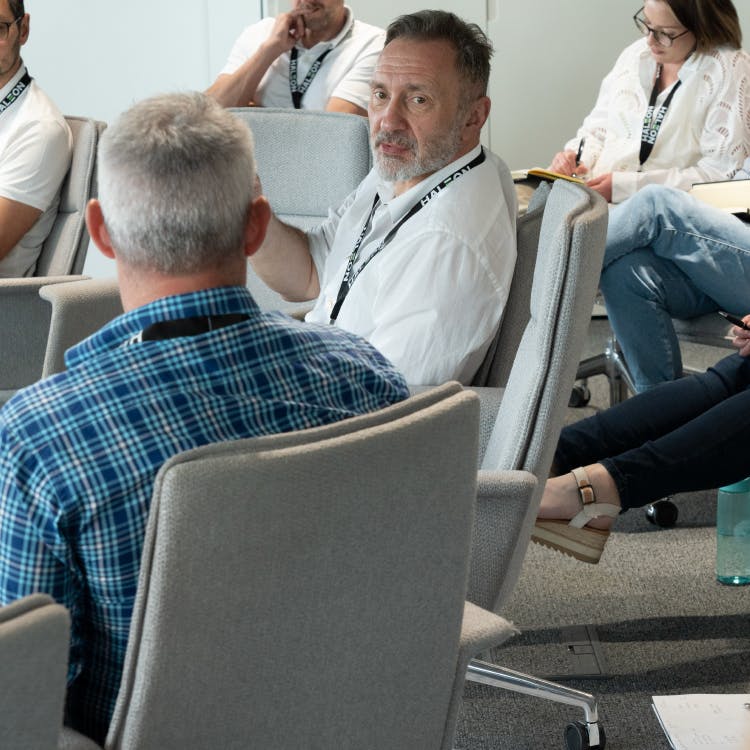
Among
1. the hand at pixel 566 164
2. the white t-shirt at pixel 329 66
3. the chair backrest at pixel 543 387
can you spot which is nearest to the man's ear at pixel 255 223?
the chair backrest at pixel 543 387

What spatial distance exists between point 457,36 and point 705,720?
4.52 feet

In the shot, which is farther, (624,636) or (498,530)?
(624,636)

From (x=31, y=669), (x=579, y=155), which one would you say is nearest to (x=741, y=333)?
(x=579, y=155)

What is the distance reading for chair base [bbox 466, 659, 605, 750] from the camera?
6.74 feet

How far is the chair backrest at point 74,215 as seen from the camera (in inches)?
125

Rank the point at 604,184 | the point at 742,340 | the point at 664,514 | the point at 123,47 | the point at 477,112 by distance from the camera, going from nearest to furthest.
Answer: the point at 477,112, the point at 742,340, the point at 664,514, the point at 604,184, the point at 123,47

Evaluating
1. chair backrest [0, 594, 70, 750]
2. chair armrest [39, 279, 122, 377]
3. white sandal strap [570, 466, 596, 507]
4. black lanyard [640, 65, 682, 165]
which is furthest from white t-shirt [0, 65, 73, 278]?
chair backrest [0, 594, 70, 750]

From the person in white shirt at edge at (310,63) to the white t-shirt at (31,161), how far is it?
0.86 metres

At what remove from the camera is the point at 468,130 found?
2414mm

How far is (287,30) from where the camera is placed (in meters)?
4.00

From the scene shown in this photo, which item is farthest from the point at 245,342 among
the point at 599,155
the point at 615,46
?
the point at 615,46

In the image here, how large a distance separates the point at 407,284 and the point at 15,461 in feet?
3.95

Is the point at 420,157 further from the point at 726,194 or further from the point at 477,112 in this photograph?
the point at 726,194

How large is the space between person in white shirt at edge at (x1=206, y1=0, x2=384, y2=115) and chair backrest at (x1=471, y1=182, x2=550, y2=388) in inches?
67.8
